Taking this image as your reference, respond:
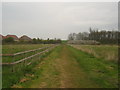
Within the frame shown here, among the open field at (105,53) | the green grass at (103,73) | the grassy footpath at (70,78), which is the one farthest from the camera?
the open field at (105,53)

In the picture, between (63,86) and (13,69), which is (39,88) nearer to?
(63,86)

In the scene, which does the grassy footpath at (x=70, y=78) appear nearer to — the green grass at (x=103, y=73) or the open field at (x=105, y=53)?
the green grass at (x=103, y=73)

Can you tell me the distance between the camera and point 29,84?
577 centimetres

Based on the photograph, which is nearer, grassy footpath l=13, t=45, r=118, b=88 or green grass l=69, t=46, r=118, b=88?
grassy footpath l=13, t=45, r=118, b=88

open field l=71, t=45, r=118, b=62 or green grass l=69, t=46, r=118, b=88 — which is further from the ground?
open field l=71, t=45, r=118, b=62

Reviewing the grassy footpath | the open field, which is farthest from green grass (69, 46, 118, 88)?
the open field

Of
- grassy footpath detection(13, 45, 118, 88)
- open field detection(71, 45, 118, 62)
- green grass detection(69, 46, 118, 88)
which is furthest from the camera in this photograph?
open field detection(71, 45, 118, 62)

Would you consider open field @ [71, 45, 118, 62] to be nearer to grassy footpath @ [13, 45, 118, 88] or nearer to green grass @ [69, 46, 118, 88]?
green grass @ [69, 46, 118, 88]

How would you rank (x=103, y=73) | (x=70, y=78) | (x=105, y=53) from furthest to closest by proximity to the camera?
(x=105, y=53)
(x=103, y=73)
(x=70, y=78)

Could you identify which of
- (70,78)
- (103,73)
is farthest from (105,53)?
(70,78)

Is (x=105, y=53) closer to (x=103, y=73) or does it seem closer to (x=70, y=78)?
(x=103, y=73)

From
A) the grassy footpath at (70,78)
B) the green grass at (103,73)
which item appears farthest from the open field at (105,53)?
the grassy footpath at (70,78)

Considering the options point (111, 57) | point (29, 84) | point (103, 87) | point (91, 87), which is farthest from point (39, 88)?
point (111, 57)

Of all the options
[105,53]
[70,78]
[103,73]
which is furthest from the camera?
[105,53]
